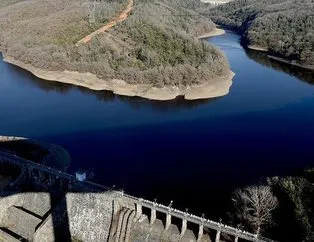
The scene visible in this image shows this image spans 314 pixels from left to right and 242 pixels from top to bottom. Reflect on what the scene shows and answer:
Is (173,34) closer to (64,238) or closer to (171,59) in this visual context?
(171,59)

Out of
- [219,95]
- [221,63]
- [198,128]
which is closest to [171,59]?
[221,63]

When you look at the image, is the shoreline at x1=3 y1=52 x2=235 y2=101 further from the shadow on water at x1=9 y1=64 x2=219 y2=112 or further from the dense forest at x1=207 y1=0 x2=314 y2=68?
the dense forest at x1=207 y1=0 x2=314 y2=68

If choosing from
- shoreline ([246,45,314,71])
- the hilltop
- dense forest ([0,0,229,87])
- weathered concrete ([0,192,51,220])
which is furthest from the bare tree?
shoreline ([246,45,314,71])

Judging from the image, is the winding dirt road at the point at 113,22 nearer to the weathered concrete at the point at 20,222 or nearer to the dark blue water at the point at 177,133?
the dark blue water at the point at 177,133

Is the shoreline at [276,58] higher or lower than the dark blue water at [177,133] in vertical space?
higher

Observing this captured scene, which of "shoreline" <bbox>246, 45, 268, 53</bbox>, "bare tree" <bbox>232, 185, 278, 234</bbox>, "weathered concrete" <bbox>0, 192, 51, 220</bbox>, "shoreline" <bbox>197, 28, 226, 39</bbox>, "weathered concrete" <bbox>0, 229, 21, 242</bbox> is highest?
"bare tree" <bbox>232, 185, 278, 234</bbox>

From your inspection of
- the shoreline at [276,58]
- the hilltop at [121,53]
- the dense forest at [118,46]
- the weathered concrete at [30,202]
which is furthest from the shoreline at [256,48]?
the weathered concrete at [30,202]

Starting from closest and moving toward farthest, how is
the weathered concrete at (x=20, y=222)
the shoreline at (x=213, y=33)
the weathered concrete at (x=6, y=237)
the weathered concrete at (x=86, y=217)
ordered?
1. the weathered concrete at (x=86, y=217)
2. the weathered concrete at (x=6, y=237)
3. the weathered concrete at (x=20, y=222)
4. the shoreline at (x=213, y=33)
